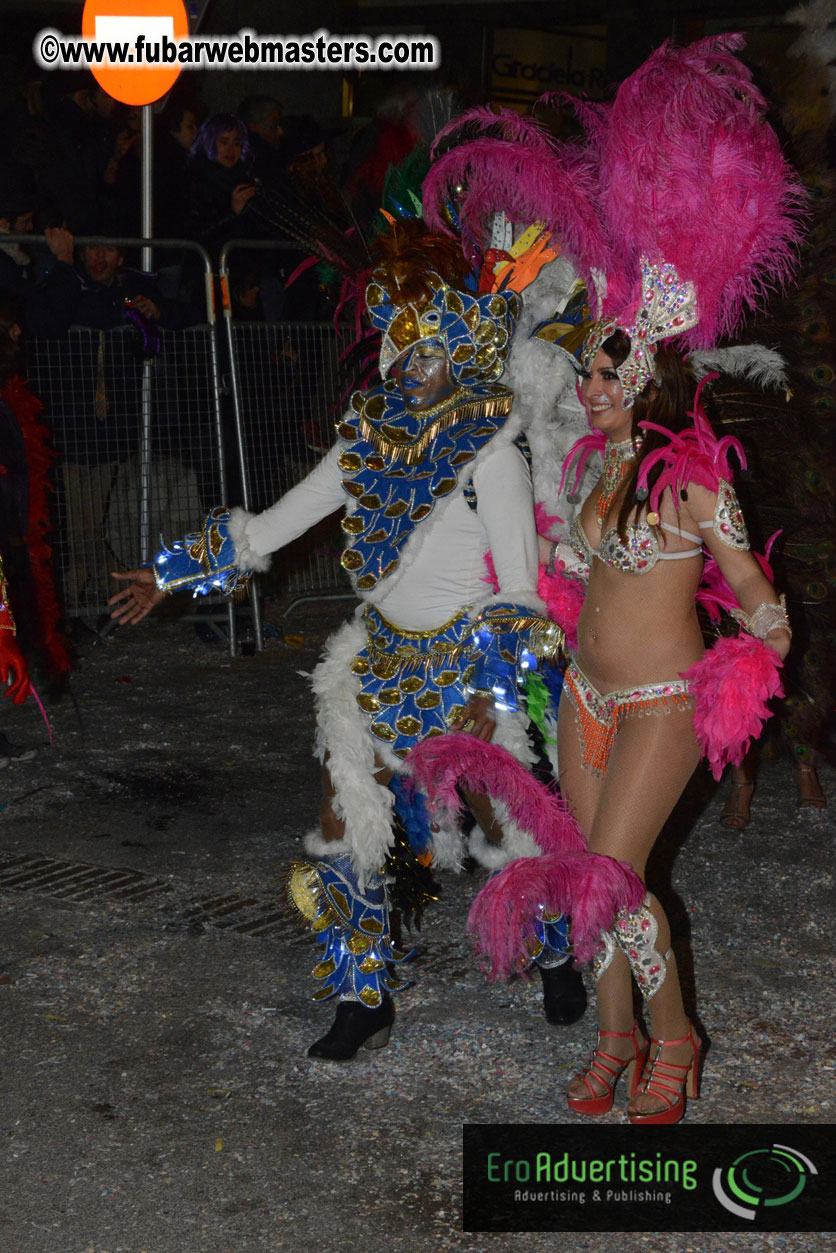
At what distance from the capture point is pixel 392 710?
3.59 metres

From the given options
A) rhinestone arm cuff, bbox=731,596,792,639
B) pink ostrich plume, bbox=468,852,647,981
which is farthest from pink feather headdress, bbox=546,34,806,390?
pink ostrich plume, bbox=468,852,647,981

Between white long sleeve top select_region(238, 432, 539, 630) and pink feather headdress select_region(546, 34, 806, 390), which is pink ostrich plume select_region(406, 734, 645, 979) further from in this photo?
pink feather headdress select_region(546, 34, 806, 390)

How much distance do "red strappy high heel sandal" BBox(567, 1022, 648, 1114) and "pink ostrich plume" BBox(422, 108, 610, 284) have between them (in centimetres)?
189

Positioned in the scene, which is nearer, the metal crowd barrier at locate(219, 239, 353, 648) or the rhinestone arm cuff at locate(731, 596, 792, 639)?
the rhinestone arm cuff at locate(731, 596, 792, 639)

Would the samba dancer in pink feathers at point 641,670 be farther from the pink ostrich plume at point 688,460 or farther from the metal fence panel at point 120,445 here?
the metal fence panel at point 120,445

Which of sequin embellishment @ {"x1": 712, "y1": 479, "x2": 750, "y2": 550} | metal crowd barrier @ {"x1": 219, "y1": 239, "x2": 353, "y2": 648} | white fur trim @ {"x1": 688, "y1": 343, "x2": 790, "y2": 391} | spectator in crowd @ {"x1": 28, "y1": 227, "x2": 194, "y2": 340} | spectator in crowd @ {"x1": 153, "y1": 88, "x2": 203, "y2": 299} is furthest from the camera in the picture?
metal crowd barrier @ {"x1": 219, "y1": 239, "x2": 353, "y2": 648}

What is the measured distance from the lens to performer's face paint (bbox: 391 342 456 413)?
3521 mm

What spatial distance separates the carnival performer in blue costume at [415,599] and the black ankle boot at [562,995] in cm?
21

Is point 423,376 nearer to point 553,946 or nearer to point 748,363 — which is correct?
point 553,946

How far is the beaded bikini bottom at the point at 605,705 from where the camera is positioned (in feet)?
10.3

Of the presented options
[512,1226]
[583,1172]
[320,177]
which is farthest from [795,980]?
[320,177]

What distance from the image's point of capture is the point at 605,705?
10.6 ft

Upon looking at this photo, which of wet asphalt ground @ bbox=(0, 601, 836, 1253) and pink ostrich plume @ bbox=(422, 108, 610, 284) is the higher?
pink ostrich plume @ bbox=(422, 108, 610, 284)

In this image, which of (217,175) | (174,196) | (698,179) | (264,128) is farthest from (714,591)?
(264,128)
